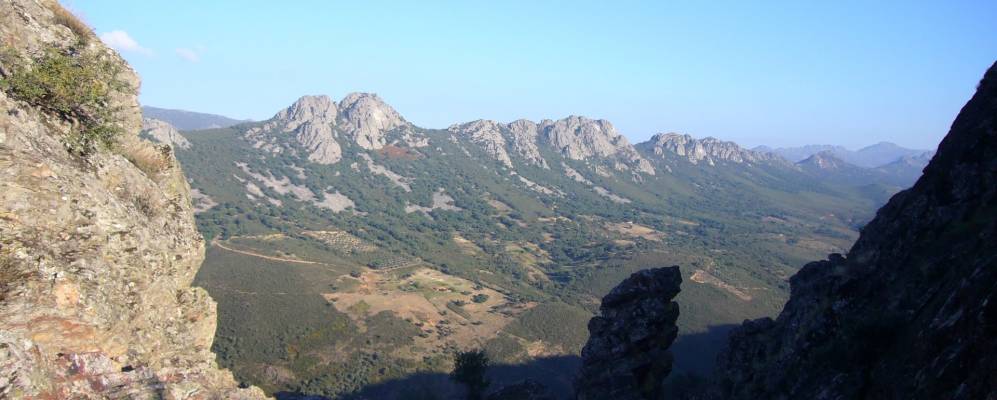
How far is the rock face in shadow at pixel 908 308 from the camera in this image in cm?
1413

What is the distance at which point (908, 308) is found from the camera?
20609mm

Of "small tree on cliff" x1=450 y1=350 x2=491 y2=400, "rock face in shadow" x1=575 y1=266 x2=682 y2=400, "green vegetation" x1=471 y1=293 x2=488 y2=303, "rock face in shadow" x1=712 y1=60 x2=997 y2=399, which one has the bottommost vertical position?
"green vegetation" x1=471 y1=293 x2=488 y2=303

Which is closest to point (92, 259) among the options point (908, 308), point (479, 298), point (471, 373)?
point (908, 308)

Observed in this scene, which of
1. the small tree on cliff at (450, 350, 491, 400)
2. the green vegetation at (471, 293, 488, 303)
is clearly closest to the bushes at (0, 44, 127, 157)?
the small tree on cliff at (450, 350, 491, 400)

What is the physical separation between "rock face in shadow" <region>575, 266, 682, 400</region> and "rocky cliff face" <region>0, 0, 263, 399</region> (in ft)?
67.2

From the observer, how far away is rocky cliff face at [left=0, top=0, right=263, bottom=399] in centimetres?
1505

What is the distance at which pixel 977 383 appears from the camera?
1212 cm

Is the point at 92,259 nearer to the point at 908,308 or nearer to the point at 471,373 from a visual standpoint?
the point at 908,308

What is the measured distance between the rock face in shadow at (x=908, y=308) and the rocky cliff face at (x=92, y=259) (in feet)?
75.4

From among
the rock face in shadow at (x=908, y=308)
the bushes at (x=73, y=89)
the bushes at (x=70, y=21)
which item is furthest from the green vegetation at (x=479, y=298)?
the bushes at (x=73, y=89)

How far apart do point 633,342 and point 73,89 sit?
31434 mm

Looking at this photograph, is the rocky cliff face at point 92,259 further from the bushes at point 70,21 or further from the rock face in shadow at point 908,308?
the rock face in shadow at point 908,308

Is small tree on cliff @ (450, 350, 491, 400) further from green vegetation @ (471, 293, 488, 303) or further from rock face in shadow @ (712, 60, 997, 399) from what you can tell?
green vegetation @ (471, 293, 488, 303)

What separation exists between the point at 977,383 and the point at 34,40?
32.3 meters
